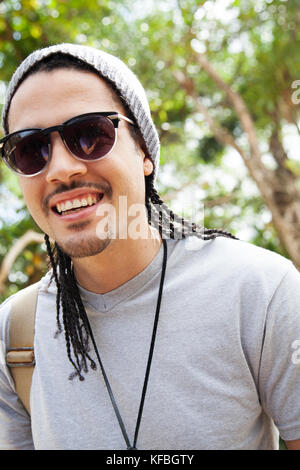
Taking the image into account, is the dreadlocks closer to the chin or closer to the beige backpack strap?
the beige backpack strap

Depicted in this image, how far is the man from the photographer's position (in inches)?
57.0

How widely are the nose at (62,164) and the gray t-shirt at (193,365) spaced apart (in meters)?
0.49

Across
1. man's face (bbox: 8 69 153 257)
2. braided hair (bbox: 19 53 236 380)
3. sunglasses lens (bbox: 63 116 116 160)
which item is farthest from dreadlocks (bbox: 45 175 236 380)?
sunglasses lens (bbox: 63 116 116 160)

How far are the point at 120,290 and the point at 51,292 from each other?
0.39 m

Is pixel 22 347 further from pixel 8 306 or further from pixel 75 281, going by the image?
pixel 75 281

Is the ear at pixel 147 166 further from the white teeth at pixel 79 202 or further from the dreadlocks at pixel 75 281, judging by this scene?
the white teeth at pixel 79 202

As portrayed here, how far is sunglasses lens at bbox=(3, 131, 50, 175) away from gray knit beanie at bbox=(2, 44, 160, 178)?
269 millimetres

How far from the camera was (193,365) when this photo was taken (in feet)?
4.83

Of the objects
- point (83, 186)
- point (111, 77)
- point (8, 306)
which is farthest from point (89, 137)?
point (8, 306)

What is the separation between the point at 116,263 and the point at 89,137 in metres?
0.52

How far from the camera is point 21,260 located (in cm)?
957

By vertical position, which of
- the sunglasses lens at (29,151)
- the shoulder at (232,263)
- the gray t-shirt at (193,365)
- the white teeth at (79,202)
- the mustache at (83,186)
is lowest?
the gray t-shirt at (193,365)

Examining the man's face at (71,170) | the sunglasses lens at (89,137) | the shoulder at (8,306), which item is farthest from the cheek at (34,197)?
the shoulder at (8,306)

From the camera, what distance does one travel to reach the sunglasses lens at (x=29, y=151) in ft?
5.08
